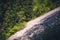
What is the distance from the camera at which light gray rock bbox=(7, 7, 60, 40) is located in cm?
859

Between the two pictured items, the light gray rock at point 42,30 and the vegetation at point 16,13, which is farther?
the vegetation at point 16,13

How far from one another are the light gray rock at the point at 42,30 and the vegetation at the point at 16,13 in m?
0.40

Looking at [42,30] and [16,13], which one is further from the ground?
[16,13]

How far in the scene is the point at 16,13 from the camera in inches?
398

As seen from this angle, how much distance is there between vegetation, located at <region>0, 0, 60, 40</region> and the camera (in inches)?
377

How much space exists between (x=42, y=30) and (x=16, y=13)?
6.01ft

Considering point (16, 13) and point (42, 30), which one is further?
point (16, 13)

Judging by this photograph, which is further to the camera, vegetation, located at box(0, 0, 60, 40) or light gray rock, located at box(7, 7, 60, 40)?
vegetation, located at box(0, 0, 60, 40)

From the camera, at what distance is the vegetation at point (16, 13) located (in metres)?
9.57

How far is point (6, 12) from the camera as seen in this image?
1012 centimetres

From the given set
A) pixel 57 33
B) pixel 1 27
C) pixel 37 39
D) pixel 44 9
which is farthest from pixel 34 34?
pixel 44 9

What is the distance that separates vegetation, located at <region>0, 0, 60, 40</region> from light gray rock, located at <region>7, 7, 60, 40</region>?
40 centimetres

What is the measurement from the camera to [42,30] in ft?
29.5

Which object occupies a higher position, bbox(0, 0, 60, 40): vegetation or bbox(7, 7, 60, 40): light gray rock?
bbox(0, 0, 60, 40): vegetation
